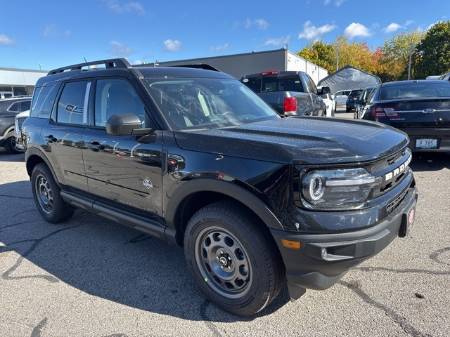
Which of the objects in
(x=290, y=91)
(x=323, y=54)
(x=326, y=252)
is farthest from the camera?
(x=323, y=54)

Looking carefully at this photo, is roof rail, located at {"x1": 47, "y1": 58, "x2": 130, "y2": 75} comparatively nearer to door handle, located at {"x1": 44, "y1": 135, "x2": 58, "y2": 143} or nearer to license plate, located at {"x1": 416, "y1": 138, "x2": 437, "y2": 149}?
door handle, located at {"x1": 44, "y1": 135, "x2": 58, "y2": 143}

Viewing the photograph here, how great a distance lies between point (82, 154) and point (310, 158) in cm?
262

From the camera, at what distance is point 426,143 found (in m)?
6.12

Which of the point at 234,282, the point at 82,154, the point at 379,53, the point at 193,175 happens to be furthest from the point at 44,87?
the point at 379,53

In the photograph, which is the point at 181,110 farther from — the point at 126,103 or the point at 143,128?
the point at 126,103

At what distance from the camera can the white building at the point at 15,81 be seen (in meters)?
39.4

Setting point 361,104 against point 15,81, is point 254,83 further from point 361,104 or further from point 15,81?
point 15,81

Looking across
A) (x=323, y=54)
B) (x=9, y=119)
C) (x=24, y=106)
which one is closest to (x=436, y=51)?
(x=323, y=54)

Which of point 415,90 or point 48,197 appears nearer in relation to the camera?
point 48,197

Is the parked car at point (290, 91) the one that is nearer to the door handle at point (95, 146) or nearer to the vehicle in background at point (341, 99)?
the door handle at point (95, 146)

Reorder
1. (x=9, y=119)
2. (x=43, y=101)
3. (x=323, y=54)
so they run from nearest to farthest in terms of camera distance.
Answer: (x=43, y=101)
(x=9, y=119)
(x=323, y=54)

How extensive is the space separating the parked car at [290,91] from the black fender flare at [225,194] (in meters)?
5.04

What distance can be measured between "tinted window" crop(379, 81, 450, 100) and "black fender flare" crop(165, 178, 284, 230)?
542 centimetres

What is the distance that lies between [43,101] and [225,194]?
11.3ft
